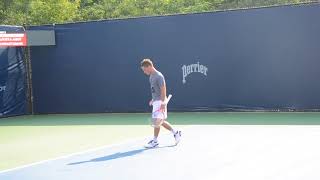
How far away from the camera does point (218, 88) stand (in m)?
15.5

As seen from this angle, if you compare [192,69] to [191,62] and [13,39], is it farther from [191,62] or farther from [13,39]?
[13,39]

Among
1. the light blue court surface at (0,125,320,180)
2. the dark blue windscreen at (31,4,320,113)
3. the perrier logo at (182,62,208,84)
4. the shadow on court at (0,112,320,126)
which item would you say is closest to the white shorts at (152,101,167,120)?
the light blue court surface at (0,125,320,180)

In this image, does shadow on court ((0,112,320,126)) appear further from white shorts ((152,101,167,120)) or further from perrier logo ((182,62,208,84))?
white shorts ((152,101,167,120))

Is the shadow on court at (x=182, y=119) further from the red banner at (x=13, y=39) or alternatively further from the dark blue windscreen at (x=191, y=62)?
the red banner at (x=13, y=39)

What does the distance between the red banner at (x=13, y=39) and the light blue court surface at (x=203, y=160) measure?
7234mm

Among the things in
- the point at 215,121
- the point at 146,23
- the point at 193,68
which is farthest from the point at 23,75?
the point at 215,121

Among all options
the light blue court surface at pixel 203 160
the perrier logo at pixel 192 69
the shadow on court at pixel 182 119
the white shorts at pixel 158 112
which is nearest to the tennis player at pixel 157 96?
the white shorts at pixel 158 112

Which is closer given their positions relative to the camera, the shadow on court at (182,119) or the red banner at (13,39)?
the shadow on court at (182,119)

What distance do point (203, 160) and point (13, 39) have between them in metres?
10.1

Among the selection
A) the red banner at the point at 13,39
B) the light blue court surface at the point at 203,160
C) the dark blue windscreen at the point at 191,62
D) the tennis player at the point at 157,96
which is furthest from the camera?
the red banner at the point at 13,39

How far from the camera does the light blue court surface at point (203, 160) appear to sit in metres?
7.41

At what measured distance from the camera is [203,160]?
27.3 ft

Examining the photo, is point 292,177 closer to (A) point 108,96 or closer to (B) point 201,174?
(B) point 201,174

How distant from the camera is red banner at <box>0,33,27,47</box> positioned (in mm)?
16578
